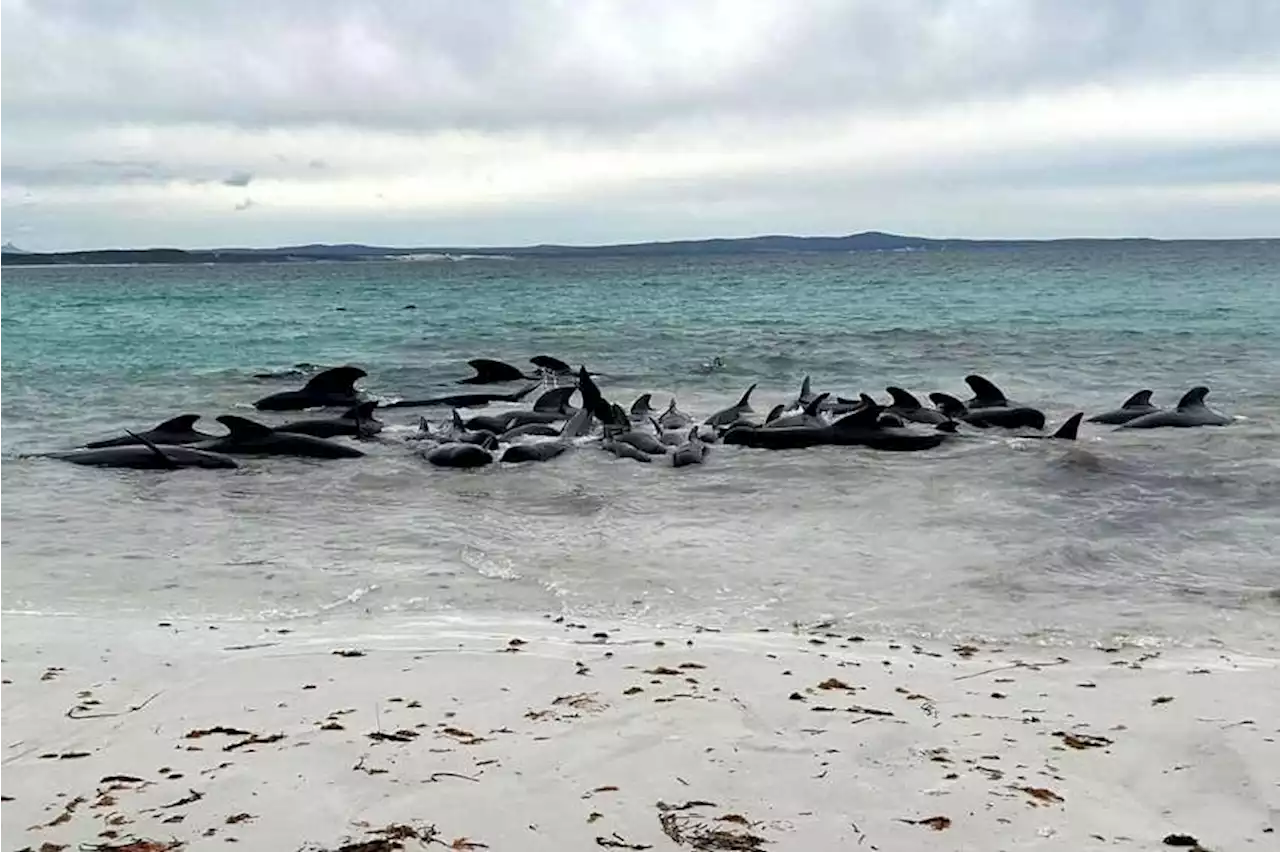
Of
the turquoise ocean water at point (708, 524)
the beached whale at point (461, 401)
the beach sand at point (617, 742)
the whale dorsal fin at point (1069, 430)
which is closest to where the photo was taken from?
the beach sand at point (617, 742)

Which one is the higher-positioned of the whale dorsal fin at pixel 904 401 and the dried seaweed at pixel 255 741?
the whale dorsal fin at pixel 904 401

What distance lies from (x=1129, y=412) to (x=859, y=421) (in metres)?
4.39

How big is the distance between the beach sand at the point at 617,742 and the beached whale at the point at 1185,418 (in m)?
9.89

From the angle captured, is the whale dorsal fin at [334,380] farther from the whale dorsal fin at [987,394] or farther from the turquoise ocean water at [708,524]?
the whale dorsal fin at [987,394]

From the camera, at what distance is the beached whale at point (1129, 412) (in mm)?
16875

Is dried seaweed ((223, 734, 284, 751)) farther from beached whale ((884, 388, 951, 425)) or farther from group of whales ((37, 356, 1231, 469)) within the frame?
beached whale ((884, 388, 951, 425))

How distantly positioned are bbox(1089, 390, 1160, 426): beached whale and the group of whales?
0.06ft

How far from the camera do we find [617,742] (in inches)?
217

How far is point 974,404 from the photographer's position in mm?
17781

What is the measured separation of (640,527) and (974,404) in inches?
342

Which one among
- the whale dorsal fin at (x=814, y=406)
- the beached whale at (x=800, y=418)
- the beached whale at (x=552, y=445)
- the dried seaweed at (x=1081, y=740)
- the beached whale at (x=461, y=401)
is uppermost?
the whale dorsal fin at (x=814, y=406)

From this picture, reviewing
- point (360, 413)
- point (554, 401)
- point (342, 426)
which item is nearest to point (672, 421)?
point (554, 401)

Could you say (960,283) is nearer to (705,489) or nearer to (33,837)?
(705,489)

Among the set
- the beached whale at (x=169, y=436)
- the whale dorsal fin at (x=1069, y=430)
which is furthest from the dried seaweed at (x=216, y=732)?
the whale dorsal fin at (x=1069, y=430)
